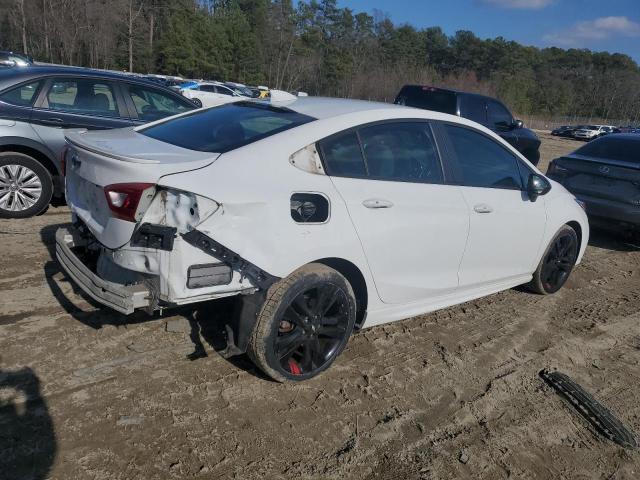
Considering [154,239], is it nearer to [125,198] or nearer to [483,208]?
[125,198]

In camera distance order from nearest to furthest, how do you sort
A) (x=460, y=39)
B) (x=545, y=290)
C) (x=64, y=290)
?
1. (x=64, y=290)
2. (x=545, y=290)
3. (x=460, y=39)

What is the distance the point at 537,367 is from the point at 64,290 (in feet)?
11.9

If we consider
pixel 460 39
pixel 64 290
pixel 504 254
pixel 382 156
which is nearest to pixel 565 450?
pixel 504 254

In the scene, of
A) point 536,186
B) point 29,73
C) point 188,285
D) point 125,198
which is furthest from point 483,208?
point 29,73

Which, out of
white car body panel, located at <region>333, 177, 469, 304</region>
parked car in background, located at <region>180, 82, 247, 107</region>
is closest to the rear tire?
white car body panel, located at <region>333, 177, 469, 304</region>

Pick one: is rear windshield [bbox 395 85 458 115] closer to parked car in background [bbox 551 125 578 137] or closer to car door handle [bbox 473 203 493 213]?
car door handle [bbox 473 203 493 213]

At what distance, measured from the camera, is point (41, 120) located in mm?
5691

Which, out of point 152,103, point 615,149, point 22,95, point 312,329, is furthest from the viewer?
point 615,149

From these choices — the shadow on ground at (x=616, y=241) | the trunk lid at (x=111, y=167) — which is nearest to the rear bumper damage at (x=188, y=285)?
the trunk lid at (x=111, y=167)

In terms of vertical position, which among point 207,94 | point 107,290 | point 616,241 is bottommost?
point 207,94

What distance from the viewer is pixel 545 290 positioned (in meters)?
5.18

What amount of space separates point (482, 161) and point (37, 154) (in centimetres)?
464

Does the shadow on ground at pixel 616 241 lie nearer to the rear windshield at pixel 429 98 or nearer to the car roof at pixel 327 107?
the rear windshield at pixel 429 98

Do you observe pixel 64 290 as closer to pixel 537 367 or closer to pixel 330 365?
pixel 330 365
